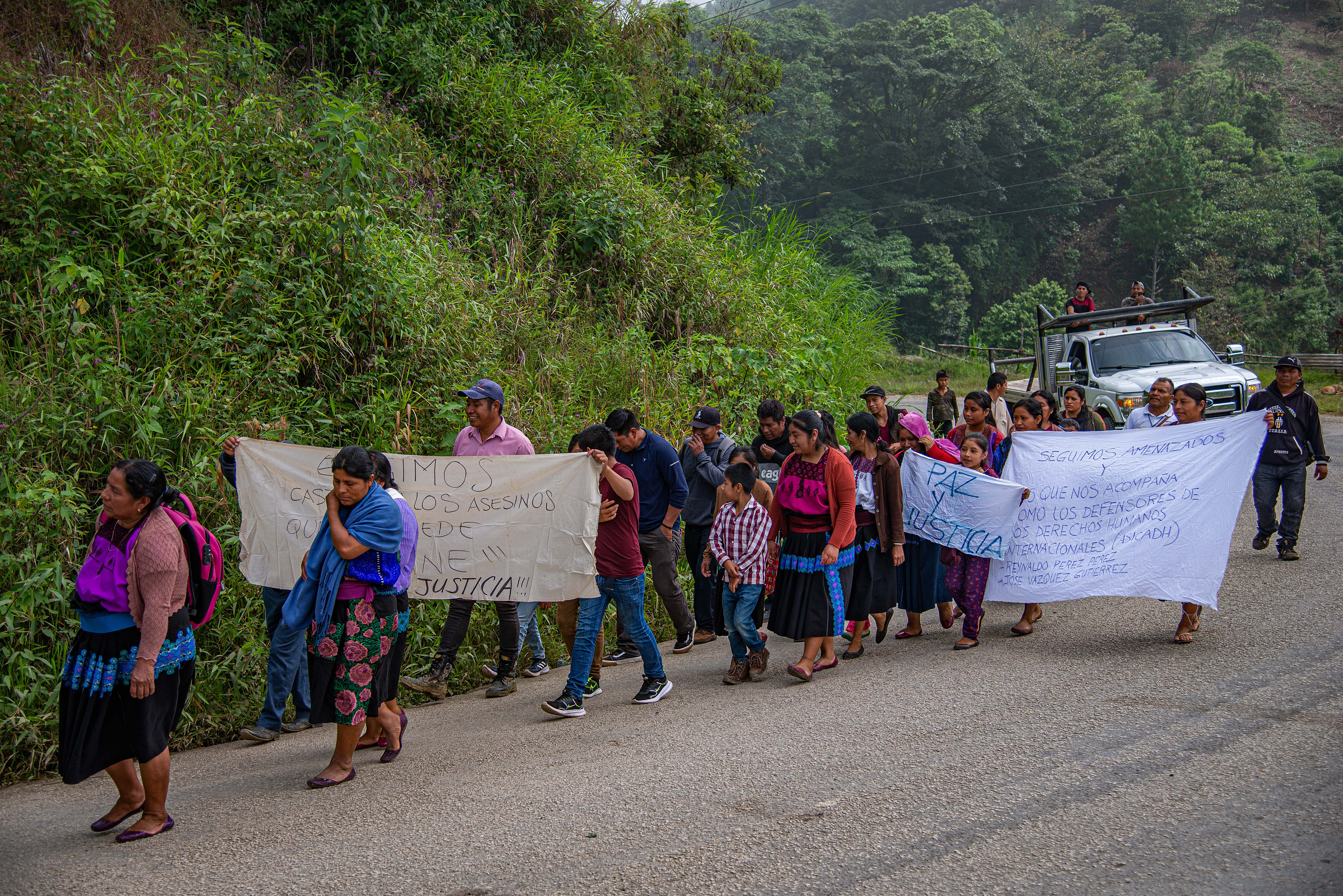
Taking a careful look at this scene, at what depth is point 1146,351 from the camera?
615 inches

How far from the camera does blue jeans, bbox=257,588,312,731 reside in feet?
20.0

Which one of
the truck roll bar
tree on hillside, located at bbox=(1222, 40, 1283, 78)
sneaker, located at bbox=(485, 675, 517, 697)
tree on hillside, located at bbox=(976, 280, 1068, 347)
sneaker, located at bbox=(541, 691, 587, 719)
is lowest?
sneaker, located at bbox=(485, 675, 517, 697)

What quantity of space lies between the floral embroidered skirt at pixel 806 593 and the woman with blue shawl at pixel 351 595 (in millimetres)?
2843

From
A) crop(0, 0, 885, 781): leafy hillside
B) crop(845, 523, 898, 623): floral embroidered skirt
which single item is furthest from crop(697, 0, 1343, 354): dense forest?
crop(845, 523, 898, 623): floral embroidered skirt

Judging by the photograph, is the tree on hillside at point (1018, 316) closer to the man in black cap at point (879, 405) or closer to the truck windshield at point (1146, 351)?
the truck windshield at point (1146, 351)

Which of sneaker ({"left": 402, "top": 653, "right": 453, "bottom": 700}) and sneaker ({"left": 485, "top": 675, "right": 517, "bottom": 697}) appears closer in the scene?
sneaker ({"left": 402, "top": 653, "right": 453, "bottom": 700})

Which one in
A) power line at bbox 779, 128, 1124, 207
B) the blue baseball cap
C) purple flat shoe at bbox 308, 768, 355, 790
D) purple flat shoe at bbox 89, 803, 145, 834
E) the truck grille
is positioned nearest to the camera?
Result: purple flat shoe at bbox 89, 803, 145, 834

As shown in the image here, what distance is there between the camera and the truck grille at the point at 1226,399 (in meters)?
14.1

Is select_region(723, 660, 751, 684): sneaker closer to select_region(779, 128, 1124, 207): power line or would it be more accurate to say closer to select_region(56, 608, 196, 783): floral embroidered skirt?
select_region(56, 608, 196, 783): floral embroidered skirt

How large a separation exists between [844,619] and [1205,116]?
66229 millimetres

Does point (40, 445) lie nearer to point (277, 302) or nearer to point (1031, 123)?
point (277, 302)

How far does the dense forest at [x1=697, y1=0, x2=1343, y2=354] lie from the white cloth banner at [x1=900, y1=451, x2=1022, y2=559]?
144 feet

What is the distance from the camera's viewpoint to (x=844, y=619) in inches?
271

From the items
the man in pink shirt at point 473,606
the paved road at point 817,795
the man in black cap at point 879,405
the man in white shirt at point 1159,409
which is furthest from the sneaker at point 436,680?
the man in white shirt at point 1159,409
